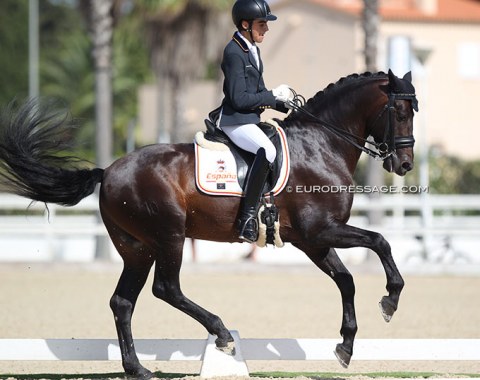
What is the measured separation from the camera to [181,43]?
97.3 ft

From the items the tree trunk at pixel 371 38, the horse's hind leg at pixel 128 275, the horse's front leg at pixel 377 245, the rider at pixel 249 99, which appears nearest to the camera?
the horse's front leg at pixel 377 245

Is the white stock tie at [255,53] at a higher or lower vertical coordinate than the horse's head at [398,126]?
higher

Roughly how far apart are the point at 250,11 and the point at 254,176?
1.21 m

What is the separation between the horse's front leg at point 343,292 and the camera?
21.7 feet

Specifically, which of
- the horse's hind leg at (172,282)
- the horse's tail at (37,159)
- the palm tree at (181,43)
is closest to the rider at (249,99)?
the horse's hind leg at (172,282)

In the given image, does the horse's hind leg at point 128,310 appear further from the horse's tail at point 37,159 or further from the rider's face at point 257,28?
the rider's face at point 257,28

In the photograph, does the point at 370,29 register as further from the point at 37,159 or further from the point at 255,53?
the point at 37,159

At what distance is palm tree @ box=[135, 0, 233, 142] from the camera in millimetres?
28500

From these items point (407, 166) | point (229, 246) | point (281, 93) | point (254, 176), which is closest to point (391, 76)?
point (407, 166)

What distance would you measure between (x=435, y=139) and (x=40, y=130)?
1327 inches

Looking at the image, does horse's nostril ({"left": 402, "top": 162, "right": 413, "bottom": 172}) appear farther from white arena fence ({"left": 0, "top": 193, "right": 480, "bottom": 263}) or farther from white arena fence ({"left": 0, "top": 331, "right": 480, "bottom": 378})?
white arena fence ({"left": 0, "top": 193, "right": 480, "bottom": 263})

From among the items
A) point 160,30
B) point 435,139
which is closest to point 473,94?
point 435,139

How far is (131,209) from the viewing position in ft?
22.6

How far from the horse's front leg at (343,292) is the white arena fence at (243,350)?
0.40 ft
